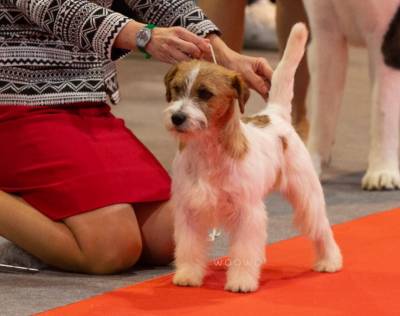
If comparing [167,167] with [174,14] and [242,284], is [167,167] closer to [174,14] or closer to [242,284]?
[174,14]

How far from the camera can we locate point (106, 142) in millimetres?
2086

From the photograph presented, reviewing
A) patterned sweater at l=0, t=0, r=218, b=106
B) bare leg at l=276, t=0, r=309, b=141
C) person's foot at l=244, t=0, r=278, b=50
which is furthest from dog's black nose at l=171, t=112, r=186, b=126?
person's foot at l=244, t=0, r=278, b=50

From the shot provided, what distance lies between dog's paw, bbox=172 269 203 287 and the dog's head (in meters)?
0.28

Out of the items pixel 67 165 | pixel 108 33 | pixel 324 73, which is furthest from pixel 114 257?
pixel 324 73

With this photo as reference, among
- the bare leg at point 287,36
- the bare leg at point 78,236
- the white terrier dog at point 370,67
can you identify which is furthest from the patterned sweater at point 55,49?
the bare leg at point 287,36

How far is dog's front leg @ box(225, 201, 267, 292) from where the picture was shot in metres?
1.74

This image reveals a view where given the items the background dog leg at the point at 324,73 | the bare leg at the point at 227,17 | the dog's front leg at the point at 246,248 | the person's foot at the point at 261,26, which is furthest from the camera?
the person's foot at the point at 261,26

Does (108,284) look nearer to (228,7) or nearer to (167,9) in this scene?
(167,9)

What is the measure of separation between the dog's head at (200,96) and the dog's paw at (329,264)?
0.39 metres

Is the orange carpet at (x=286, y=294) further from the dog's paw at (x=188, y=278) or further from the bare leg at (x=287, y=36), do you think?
the bare leg at (x=287, y=36)

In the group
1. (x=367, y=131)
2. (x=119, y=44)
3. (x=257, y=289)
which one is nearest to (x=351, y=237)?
(x=257, y=289)

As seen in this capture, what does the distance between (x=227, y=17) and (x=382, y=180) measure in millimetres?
725

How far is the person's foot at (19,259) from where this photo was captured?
6.68ft

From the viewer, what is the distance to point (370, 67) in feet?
9.59
